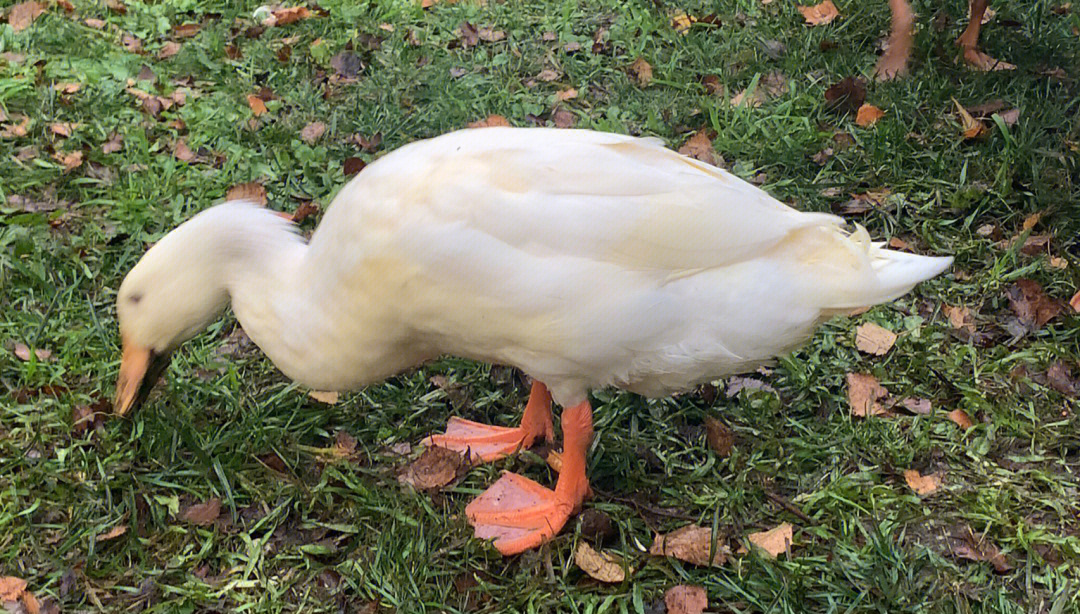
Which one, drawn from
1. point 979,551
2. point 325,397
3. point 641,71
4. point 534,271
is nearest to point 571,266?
point 534,271

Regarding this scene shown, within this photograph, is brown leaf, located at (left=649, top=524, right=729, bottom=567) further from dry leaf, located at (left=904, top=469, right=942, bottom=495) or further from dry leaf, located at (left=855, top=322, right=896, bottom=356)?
dry leaf, located at (left=855, top=322, right=896, bottom=356)

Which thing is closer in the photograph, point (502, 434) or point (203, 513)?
point (203, 513)

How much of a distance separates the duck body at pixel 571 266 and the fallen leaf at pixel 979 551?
0.72 metres

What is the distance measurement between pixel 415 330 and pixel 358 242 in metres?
0.26

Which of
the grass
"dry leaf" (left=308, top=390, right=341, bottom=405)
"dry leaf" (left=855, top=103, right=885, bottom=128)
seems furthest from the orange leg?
"dry leaf" (left=308, top=390, right=341, bottom=405)

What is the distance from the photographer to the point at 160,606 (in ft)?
7.38

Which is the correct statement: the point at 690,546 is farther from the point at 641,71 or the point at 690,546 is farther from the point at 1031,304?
the point at 641,71

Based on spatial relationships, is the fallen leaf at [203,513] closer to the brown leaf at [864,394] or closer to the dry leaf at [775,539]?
the dry leaf at [775,539]

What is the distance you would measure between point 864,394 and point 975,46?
2.11m

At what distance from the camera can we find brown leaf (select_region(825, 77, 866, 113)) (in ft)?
12.8

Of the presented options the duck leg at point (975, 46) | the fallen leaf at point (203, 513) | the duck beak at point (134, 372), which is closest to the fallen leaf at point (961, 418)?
the duck leg at point (975, 46)

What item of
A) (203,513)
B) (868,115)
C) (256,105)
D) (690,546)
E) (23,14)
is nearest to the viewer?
(690,546)

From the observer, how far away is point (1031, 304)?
9.87ft

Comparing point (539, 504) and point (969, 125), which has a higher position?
point (969, 125)
